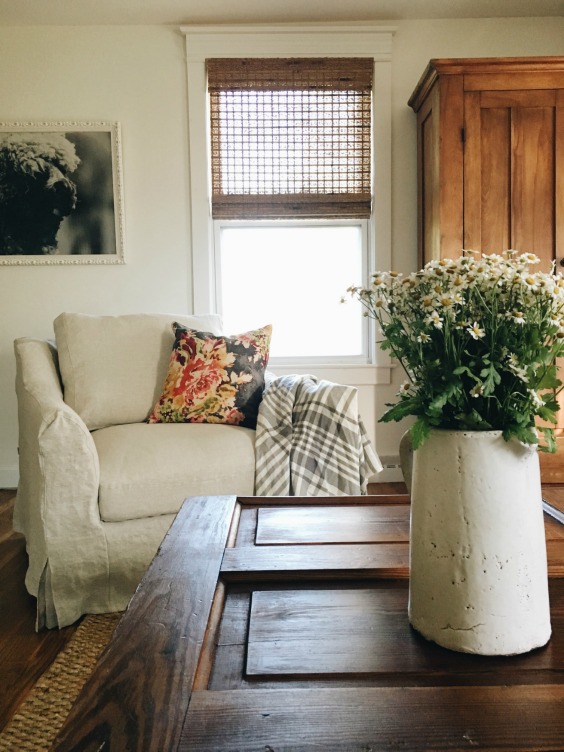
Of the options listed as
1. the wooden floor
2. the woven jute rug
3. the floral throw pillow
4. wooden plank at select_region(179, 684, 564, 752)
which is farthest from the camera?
the floral throw pillow

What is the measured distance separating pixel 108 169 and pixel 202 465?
2073 millimetres

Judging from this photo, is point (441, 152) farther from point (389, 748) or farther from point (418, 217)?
point (389, 748)

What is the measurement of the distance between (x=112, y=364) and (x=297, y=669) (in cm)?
190

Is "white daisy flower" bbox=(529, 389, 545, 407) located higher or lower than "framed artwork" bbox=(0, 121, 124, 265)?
lower

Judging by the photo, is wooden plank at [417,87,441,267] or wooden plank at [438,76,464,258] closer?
wooden plank at [438,76,464,258]

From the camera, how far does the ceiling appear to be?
3.13m

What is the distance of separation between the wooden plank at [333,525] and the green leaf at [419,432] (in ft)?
1.33

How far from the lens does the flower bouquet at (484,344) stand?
69cm

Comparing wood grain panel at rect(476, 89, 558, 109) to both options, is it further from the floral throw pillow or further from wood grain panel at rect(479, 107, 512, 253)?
the floral throw pillow

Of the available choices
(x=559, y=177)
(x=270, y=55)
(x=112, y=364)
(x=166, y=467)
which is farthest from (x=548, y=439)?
(x=270, y=55)

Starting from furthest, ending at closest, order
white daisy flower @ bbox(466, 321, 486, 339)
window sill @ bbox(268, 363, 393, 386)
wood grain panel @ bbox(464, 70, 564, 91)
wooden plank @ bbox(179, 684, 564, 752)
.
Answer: window sill @ bbox(268, 363, 393, 386), wood grain panel @ bbox(464, 70, 564, 91), white daisy flower @ bbox(466, 321, 486, 339), wooden plank @ bbox(179, 684, 564, 752)

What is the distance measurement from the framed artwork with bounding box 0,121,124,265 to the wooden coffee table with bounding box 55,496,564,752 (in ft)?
8.85

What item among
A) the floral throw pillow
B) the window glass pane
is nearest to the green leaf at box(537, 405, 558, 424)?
the floral throw pillow

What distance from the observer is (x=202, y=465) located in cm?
200
